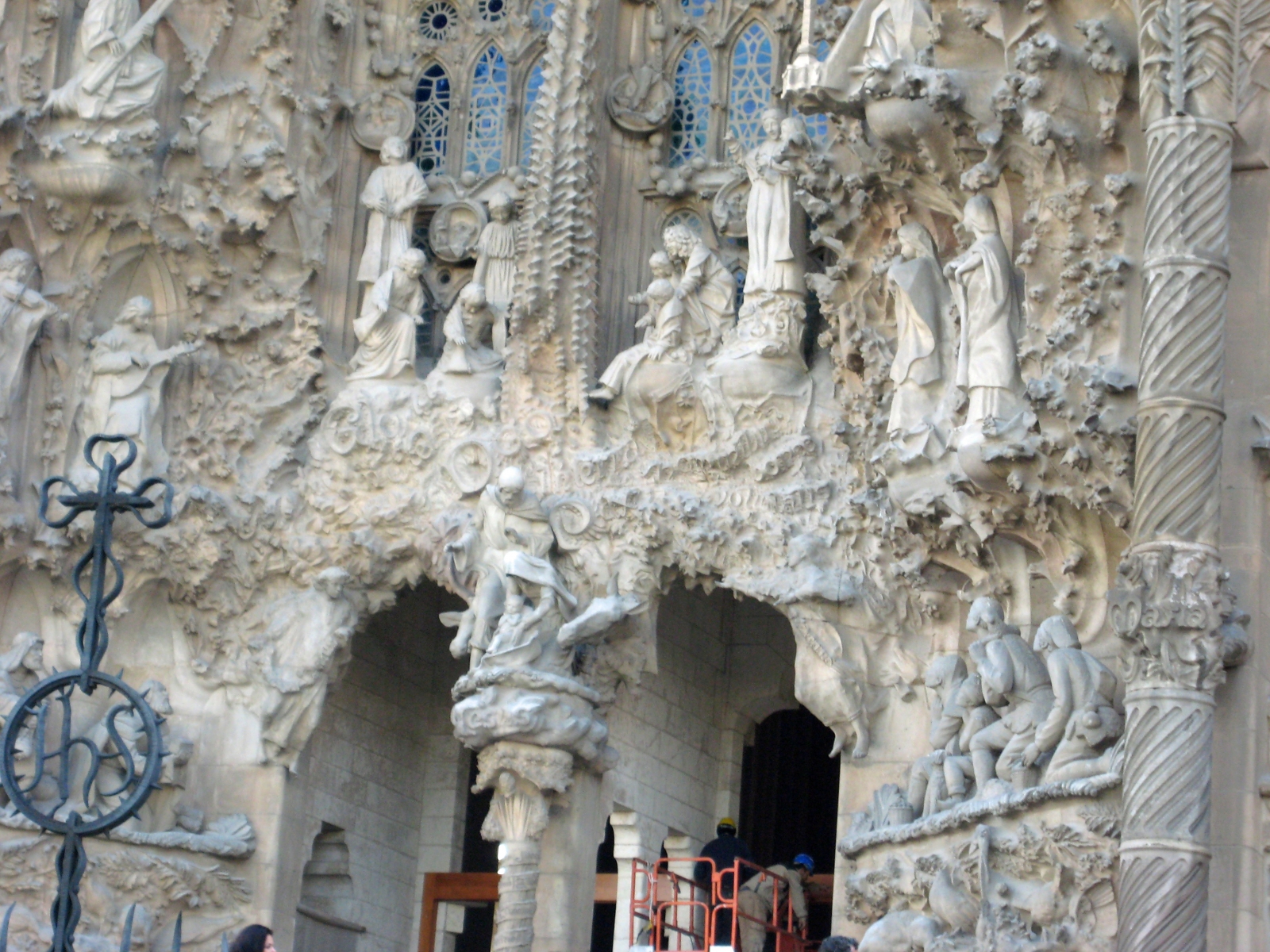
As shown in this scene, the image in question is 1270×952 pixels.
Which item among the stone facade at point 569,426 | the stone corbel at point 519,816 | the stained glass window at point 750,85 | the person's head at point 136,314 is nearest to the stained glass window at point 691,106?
the stone facade at point 569,426

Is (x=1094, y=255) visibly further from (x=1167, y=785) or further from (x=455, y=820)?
(x=455, y=820)

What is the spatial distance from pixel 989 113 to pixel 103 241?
645 cm

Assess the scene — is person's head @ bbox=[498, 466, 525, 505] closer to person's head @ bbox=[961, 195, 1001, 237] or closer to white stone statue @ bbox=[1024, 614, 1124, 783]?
person's head @ bbox=[961, 195, 1001, 237]

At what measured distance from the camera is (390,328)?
55.1ft

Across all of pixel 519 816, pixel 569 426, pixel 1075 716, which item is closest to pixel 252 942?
pixel 1075 716

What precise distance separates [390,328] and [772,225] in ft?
9.19

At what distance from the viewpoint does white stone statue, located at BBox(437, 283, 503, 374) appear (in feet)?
54.5

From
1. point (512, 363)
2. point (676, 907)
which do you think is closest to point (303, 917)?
point (676, 907)

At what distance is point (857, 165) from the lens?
14328 mm

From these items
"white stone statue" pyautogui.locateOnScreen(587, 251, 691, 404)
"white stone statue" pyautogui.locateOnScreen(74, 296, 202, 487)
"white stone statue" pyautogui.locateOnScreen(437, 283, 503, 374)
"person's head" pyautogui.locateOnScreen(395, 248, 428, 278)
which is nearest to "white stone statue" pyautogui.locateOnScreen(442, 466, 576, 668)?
"white stone statue" pyautogui.locateOnScreen(587, 251, 691, 404)

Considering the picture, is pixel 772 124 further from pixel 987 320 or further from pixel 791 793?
pixel 791 793

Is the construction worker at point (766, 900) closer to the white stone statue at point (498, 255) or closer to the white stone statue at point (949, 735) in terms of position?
the white stone statue at point (949, 735)

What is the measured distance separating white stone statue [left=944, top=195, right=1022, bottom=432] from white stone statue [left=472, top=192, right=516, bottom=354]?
14.2 feet

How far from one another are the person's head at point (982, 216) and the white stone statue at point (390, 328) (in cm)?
477
